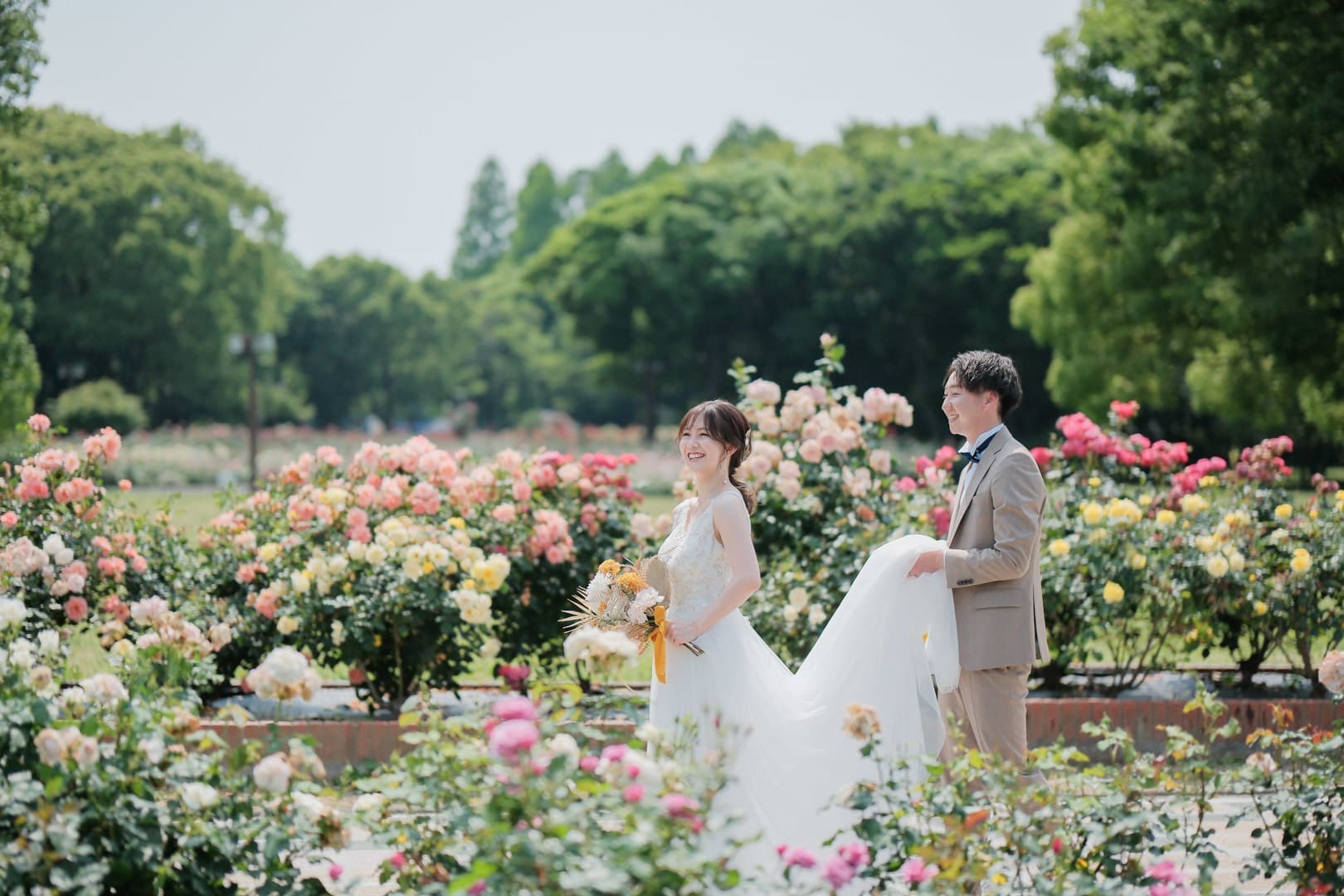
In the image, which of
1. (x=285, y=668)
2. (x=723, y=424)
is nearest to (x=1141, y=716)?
(x=723, y=424)

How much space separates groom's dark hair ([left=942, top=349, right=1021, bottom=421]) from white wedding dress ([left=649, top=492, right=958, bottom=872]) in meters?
0.53

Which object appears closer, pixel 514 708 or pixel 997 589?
pixel 514 708

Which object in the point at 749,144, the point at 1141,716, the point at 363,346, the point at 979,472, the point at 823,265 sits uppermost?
the point at 749,144

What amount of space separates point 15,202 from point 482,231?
306ft

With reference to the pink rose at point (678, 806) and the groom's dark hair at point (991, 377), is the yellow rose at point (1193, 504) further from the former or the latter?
the pink rose at point (678, 806)

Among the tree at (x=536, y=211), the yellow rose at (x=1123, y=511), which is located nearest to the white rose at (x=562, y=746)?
the yellow rose at (x=1123, y=511)

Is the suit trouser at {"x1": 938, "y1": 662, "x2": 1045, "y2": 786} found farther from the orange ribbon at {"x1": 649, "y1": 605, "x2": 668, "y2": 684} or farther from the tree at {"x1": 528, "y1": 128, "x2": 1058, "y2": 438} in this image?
the tree at {"x1": 528, "y1": 128, "x2": 1058, "y2": 438}

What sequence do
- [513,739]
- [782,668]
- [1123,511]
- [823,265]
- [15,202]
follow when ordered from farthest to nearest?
[823,265]
[15,202]
[1123,511]
[782,668]
[513,739]

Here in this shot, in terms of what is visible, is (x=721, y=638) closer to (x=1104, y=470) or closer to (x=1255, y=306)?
(x=1104, y=470)

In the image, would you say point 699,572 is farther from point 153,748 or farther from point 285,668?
point 153,748

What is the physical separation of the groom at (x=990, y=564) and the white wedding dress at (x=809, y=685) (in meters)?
0.09

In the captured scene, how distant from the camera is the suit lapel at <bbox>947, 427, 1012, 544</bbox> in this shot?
4.21 metres

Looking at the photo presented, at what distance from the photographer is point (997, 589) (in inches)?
167

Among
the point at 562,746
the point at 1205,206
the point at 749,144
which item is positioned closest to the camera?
the point at 562,746
